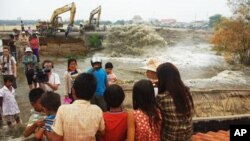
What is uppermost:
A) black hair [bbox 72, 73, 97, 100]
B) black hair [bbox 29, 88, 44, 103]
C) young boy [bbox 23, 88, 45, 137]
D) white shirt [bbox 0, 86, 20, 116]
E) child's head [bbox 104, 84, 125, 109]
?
black hair [bbox 72, 73, 97, 100]

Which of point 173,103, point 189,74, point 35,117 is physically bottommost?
point 189,74

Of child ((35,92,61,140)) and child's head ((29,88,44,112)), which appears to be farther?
child's head ((29,88,44,112))

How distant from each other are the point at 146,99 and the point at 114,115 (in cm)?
34

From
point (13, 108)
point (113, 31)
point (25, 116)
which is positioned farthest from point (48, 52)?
point (13, 108)

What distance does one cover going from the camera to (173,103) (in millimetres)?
3199

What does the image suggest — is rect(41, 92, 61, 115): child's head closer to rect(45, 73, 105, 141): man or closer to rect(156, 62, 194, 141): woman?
rect(45, 73, 105, 141): man

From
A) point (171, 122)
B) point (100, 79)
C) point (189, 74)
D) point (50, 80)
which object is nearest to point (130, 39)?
point (189, 74)

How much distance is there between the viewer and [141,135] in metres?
3.19

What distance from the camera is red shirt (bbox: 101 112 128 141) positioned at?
3.20 metres

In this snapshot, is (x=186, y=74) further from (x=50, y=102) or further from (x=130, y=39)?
(x=50, y=102)

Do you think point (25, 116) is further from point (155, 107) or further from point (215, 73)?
point (215, 73)

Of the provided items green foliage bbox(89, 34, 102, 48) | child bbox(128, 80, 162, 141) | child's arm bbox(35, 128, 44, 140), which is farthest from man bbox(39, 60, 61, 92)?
green foliage bbox(89, 34, 102, 48)

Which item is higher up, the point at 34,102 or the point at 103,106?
the point at 34,102

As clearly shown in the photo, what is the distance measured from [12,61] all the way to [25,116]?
1.44m
